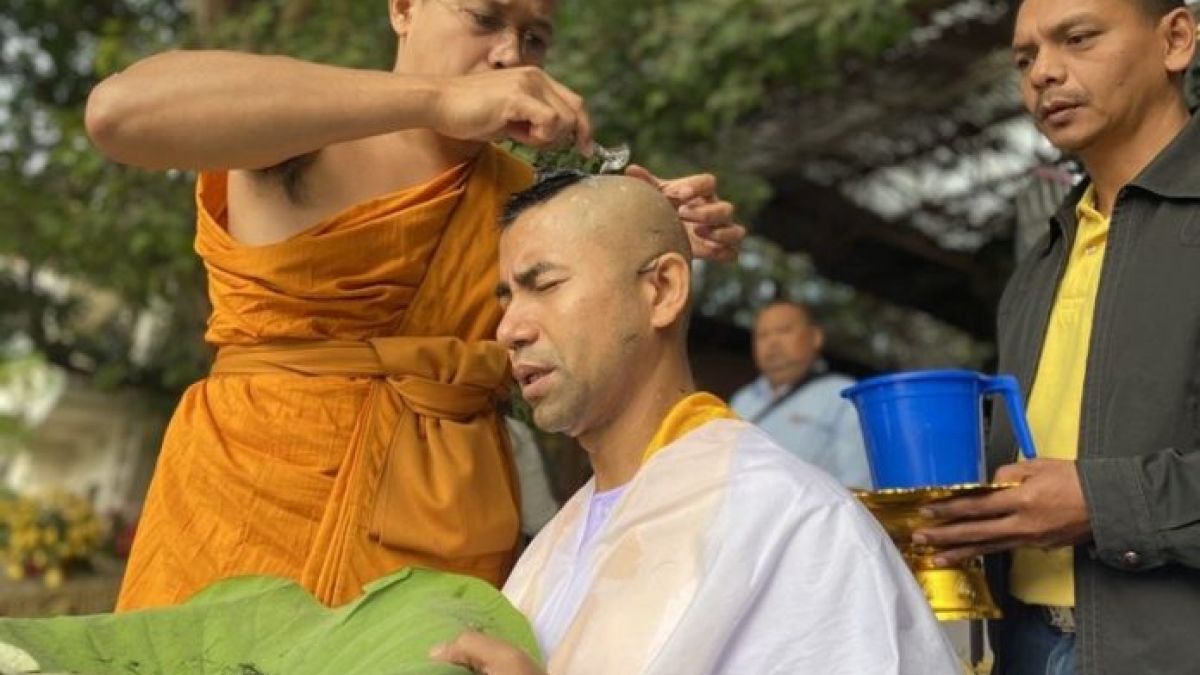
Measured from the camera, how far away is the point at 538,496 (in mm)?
3074

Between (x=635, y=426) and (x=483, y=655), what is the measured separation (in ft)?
2.11

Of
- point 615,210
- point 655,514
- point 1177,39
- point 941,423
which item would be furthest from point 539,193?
point 1177,39

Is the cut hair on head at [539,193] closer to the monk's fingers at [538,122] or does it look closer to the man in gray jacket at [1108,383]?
the monk's fingers at [538,122]

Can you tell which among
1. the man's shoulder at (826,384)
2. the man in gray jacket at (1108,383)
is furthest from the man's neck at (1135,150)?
the man's shoulder at (826,384)

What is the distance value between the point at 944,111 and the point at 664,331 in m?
6.84

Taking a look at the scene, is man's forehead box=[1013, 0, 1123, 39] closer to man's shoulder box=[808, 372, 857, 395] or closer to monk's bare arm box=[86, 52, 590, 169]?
monk's bare arm box=[86, 52, 590, 169]

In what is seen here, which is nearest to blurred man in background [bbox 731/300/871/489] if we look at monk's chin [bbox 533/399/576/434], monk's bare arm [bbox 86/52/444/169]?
monk's chin [bbox 533/399/576/434]

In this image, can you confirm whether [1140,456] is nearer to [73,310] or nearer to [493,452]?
[493,452]

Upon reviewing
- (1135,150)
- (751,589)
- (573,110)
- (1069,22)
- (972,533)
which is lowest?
(972,533)

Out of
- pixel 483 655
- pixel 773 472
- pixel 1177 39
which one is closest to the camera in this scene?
pixel 483 655

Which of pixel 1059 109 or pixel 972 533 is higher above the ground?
pixel 1059 109

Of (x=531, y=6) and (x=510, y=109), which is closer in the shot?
(x=510, y=109)

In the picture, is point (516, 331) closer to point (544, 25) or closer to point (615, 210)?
point (615, 210)

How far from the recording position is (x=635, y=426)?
221cm
